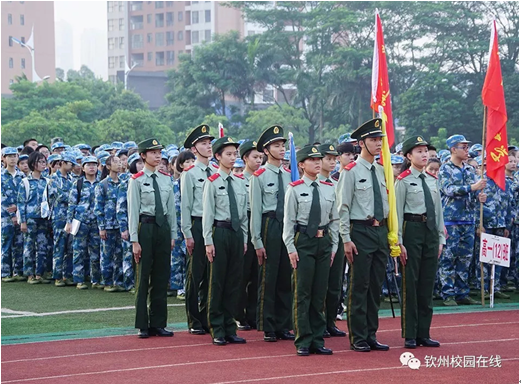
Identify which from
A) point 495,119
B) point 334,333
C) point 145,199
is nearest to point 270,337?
point 334,333

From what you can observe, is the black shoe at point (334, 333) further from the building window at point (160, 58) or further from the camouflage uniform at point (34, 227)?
the building window at point (160, 58)

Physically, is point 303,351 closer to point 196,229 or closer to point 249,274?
point 249,274

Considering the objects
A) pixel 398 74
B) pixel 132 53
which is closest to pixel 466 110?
pixel 398 74

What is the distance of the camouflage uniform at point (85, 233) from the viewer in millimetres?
13742

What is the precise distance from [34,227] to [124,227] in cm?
274

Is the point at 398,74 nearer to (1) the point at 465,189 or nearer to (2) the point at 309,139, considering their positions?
(2) the point at 309,139

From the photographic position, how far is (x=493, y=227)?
1271 centimetres

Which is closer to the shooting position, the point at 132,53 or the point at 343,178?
the point at 343,178

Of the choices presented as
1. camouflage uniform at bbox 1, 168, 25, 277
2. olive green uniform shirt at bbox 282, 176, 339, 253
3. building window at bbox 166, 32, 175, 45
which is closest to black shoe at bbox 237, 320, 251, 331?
olive green uniform shirt at bbox 282, 176, 339, 253

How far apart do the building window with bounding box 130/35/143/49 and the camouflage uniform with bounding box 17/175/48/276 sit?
286 feet

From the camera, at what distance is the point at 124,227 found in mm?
12555

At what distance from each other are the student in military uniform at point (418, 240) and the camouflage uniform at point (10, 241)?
747 cm

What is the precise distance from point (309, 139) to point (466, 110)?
9.04m

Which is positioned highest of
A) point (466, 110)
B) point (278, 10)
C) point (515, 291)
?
point (278, 10)
